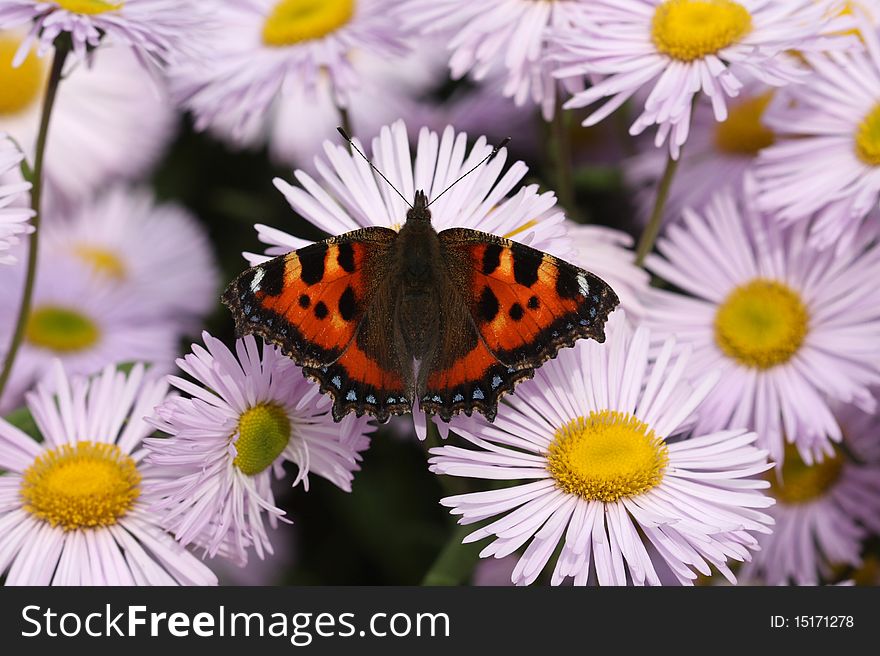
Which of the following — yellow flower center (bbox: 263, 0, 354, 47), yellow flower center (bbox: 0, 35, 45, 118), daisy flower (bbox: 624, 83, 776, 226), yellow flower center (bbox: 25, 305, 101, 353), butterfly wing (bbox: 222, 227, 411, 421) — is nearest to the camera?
butterfly wing (bbox: 222, 227, 411, 421)

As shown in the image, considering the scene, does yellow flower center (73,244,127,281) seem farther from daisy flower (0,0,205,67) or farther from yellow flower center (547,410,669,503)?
yellow flower center (547,410,669,503)

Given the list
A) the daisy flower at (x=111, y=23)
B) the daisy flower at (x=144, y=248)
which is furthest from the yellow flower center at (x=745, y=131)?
the daisy flower at (x=144, y=248)

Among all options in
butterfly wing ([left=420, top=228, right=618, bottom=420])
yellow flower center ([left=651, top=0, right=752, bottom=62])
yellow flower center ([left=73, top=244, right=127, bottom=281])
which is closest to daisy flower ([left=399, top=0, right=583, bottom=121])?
yellow flower center ([left=651, top=0, right=752, bottom=62])

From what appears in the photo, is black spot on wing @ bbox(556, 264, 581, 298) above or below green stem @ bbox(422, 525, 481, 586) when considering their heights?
above

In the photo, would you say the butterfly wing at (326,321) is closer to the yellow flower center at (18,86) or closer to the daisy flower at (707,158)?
the daisy flower at (707,158)

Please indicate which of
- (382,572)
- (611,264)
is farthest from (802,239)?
(382,572)

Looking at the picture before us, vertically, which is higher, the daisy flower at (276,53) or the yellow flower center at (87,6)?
the daisy flower at (276,53)

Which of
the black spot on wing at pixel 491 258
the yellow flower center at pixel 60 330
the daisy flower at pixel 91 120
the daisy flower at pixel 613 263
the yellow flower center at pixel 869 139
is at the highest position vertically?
the daisy flower at pixel 91 120

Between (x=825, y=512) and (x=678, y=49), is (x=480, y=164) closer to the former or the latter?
(x=678, y=49)
